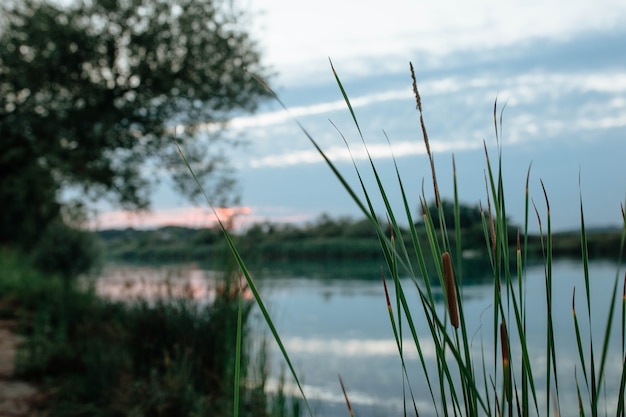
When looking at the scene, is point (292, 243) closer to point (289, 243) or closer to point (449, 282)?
point (289, 243)

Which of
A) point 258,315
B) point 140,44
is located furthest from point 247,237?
point 140,44

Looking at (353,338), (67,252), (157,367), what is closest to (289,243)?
(353,338)

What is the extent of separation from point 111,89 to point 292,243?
3.34m

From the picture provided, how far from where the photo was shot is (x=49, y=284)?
1090 cm

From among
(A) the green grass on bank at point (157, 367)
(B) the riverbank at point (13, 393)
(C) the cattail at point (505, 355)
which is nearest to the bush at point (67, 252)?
(B) the riverbank at point (13, 393)

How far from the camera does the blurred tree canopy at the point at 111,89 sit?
8977mm

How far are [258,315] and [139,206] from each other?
18.7 ft

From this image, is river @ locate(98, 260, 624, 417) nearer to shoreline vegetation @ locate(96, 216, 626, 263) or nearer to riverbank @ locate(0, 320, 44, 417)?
shoreline vegetation @ locate(96, 216, 626, 263)

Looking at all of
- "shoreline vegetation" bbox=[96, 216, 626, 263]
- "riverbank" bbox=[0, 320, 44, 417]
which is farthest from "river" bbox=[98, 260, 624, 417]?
"riverbank" bbox=[0, 320, 44, 417]

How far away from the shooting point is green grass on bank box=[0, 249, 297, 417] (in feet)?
13.8

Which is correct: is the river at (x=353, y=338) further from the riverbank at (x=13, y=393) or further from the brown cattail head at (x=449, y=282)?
the riverbank at (x=13, y=393)

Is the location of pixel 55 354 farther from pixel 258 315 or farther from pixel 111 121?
pixel 111 121

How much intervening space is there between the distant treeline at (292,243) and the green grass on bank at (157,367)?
517 millimetres

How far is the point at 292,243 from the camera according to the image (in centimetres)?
948
